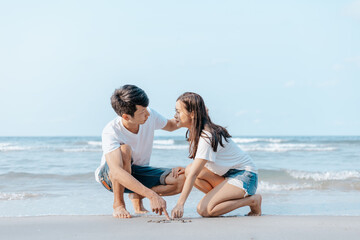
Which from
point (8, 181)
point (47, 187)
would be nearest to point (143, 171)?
point (47, 187)

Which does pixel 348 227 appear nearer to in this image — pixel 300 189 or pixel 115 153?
pixel 115 153

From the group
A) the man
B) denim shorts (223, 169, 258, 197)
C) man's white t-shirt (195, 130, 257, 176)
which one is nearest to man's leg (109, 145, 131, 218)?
the man

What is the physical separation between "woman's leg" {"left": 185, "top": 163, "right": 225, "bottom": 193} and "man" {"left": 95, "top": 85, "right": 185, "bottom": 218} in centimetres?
18

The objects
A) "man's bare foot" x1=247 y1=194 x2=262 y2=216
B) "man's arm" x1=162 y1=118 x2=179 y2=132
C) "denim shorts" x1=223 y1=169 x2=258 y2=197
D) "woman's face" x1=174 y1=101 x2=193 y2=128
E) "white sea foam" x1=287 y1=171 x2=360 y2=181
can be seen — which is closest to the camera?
"woman's face" x1=174 y1=101 x2=193 y2=128

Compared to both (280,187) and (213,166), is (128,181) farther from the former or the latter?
(280,187)

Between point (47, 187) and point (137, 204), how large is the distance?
2.78 metres

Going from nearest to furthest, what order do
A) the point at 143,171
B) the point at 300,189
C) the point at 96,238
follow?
1. the point at 96,238
2. the point at 143,171
3. the point at 300,189

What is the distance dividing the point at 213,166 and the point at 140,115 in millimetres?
780

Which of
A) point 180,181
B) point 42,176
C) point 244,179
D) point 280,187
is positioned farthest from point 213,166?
point 42,176

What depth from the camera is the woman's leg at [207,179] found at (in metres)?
3.72

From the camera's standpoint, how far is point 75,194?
5703mm

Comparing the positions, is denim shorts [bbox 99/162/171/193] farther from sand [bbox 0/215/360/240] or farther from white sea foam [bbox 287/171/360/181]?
white sea foam [bbox 287/171/360/181]

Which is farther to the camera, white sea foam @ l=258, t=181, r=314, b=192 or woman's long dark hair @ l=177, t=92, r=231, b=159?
white sea foam @ l=258, t=181, r=314, b=192

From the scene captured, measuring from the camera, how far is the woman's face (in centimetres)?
352
